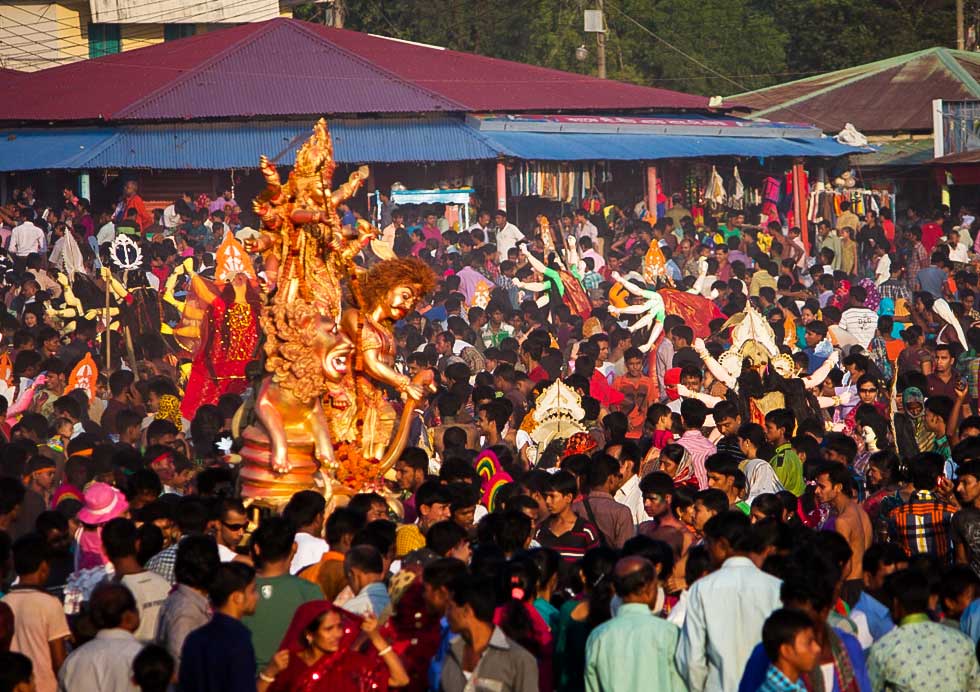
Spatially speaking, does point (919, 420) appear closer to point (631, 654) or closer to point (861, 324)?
point (861, 324)

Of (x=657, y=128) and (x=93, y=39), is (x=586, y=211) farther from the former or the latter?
(x=93, y=39)

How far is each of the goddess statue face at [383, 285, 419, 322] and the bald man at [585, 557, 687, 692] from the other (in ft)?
14.3

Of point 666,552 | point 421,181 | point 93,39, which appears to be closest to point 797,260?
point 421,181

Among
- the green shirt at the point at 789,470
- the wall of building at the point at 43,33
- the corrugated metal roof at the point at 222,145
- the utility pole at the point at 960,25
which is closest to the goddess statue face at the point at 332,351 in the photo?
the green shirt at the point at 789,470

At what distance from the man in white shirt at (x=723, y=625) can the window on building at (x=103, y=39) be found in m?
26.4

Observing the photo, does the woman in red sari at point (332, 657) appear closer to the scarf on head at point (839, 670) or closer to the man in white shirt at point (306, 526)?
the scarf on head at point (839, 670)

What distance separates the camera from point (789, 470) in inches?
411

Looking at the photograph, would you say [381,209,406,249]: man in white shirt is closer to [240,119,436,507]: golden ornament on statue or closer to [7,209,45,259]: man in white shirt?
[7,209,45,259]: man in white shirt

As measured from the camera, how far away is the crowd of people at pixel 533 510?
6457 millimetres

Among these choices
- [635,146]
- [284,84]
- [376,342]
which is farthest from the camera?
[635,146]

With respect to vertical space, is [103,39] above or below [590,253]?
above

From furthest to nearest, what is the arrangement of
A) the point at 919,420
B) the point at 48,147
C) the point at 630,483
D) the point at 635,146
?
the point at 635,146 < the point at 48,147 < the point at 919,420 < the point at 630,483

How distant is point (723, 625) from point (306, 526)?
8.54 ft

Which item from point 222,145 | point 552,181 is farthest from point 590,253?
point 222,145
